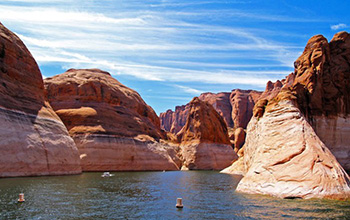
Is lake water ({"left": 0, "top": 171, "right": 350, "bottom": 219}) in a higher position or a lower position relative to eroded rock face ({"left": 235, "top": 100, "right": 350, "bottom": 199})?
lower

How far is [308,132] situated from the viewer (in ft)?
105

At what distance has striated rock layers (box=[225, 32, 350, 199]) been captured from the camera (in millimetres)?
27109

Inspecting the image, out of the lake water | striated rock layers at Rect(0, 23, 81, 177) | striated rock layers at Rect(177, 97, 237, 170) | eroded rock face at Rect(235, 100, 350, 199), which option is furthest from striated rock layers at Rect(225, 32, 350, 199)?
striated rock layers at Rect(177, 97, 237, 170)

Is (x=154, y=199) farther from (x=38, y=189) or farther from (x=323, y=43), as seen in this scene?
(x=323, y=43)

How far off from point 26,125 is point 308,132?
114ft

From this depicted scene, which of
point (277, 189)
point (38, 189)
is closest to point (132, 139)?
point (38, 189)

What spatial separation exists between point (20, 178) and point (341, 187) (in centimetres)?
Result: 3353

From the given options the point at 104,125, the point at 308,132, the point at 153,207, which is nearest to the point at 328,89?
the point at 308,132

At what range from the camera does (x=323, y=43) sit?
52.8m

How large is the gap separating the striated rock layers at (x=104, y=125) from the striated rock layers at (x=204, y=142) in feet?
33.2

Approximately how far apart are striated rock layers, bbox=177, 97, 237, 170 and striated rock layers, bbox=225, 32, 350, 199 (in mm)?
49779

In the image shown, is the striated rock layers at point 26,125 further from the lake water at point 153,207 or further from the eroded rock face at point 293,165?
the eroded rock face at point 293,165

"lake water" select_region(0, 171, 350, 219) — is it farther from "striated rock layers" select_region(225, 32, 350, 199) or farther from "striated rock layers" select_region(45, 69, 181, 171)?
"striated rock layers" select_region(45, 69, 181, 171)

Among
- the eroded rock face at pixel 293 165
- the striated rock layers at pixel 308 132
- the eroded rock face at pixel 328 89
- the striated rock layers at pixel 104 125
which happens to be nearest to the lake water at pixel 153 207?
the eroded rock face at pixel 293 165
